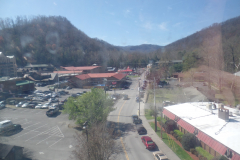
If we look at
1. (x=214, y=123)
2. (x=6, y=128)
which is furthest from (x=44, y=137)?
(x=214, y=123)

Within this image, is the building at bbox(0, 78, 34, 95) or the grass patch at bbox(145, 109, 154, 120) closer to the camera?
the grass patch at bbox(145, 109, 154, 120)

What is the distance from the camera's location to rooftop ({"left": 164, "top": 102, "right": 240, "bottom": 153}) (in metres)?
6.11

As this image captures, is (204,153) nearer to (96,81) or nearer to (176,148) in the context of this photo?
(176,148)

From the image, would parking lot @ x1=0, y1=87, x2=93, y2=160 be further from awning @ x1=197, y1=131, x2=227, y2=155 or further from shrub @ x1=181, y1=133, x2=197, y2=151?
awning @ x1=197, y1=131, x2=227, y2=155

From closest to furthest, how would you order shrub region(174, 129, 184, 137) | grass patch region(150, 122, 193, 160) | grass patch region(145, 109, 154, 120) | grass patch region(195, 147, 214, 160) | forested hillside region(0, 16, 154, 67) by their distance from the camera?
grass patch region(195, 147, 214, 160) → grass patch region(150, 122, 193, 160) → shrub region(174, 129, 184, 137) → grass patch region(145, 109, 154, 120) → forested hillside region(0, 16, 154, 67)

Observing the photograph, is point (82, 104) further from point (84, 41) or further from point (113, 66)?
point (84, 41)

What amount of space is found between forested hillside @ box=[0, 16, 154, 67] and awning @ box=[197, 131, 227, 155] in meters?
49.0

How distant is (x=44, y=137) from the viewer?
31.3ft

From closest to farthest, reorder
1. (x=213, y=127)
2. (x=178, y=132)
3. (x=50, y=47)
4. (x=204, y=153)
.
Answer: (x=204, y=153) → (x=213, y=127) → (x=178, y=132) → (x=50, y=47)

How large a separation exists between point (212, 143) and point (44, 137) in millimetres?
9446

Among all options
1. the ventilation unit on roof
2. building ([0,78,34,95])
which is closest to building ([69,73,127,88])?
building ([0,78,34,95])

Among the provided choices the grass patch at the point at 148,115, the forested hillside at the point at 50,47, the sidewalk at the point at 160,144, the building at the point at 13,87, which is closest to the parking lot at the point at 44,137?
the sidewalk at the point at 160,144

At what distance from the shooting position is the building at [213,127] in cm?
581

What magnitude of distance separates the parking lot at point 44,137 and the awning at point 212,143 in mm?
6599
